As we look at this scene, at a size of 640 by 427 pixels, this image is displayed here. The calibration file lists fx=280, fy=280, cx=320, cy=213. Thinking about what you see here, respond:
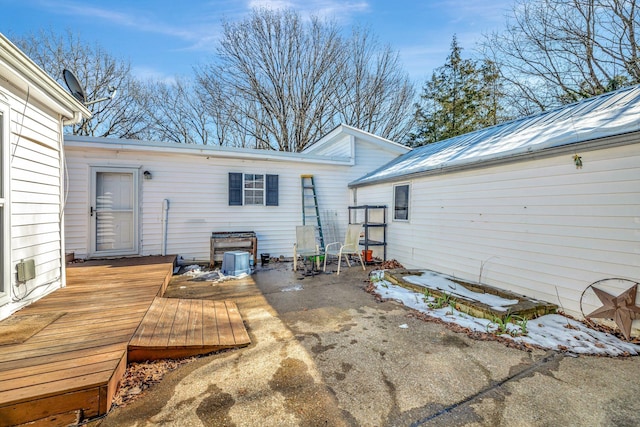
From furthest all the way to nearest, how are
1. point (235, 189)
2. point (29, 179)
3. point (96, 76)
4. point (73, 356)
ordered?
point (96, 76) → point (235, 189) → point (29, 179) → point (73, 356)

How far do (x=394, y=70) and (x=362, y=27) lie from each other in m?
2.72

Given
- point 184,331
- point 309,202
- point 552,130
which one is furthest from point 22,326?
point 552,130

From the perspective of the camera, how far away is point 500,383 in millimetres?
2061

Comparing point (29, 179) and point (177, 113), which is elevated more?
point (177, 113)

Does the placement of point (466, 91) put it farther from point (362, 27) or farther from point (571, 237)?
point (571, 237)

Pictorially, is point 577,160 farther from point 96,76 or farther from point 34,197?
point 96,76

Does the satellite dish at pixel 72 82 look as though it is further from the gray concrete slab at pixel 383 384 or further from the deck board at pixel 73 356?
the gray concrete slab at pixel 383 384

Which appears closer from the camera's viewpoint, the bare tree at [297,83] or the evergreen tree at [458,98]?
the evergreen tree at [458,98]

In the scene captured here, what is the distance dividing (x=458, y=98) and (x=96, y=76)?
16886 millimetres

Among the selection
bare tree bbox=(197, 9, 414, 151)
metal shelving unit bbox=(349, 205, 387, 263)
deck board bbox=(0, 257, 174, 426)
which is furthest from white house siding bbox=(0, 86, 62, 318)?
bare tree bbox=(197, 9, 414, 151)

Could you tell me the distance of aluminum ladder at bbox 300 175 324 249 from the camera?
7317mm

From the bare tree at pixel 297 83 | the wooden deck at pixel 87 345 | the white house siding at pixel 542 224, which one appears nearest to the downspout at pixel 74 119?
the wooden deck at pixel 87 345

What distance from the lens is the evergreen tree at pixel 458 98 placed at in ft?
40.7

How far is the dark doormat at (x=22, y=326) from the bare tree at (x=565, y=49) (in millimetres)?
13207
